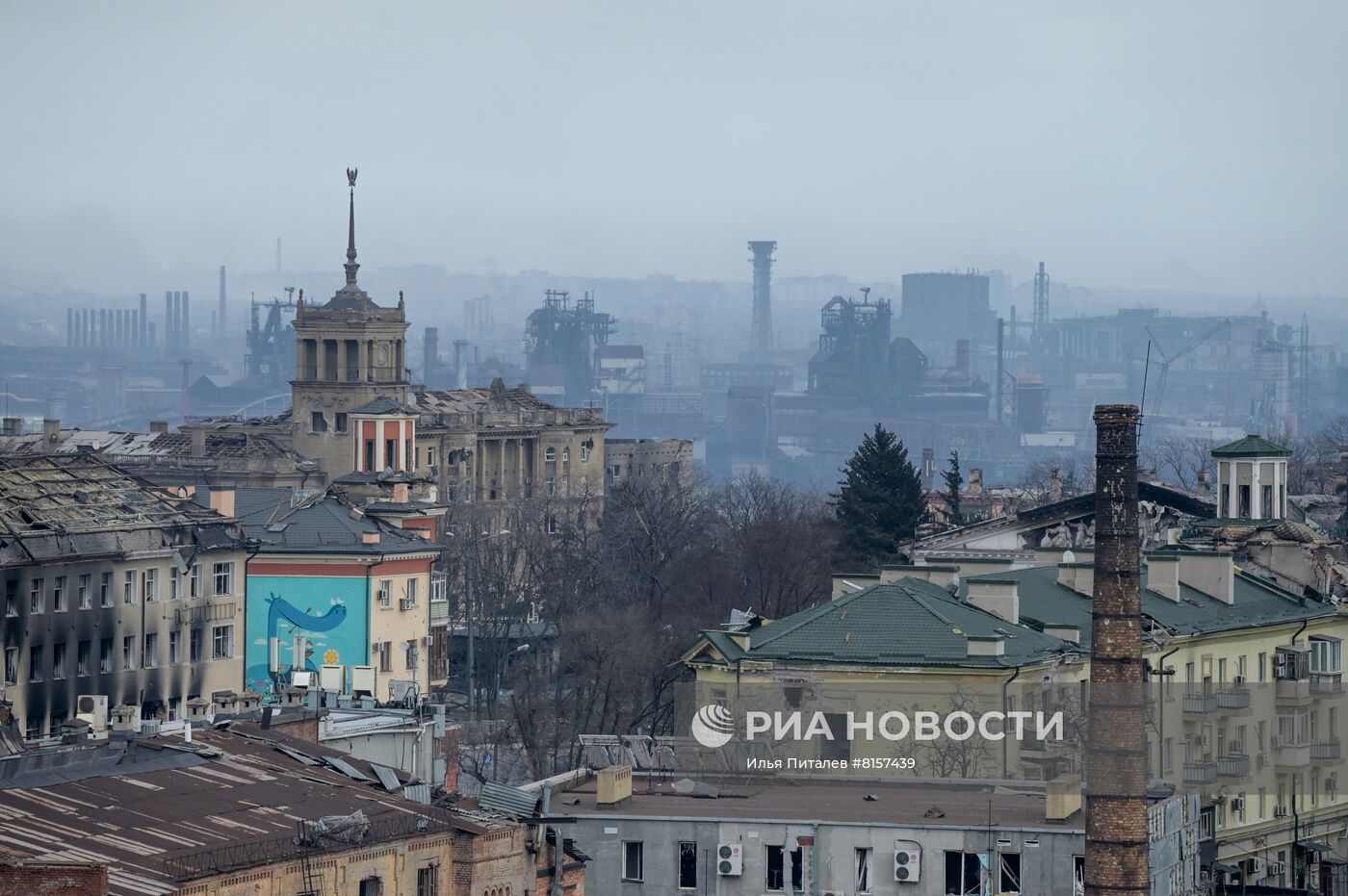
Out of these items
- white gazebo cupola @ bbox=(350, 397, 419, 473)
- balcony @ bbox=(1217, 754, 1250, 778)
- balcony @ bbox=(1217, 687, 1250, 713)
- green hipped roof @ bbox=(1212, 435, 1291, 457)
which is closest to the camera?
balcony @ bbox=(1217, 754, 1250, 778)

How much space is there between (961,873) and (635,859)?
4.45 metres

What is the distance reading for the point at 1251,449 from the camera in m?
95.9

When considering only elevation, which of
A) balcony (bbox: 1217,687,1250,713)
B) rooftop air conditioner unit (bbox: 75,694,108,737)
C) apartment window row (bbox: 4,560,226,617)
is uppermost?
apartment window row (bbox: 4,560,226,617)

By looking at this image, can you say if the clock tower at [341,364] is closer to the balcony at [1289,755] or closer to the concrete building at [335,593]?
the concrete building at [335,593]

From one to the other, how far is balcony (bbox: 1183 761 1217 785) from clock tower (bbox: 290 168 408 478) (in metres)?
101

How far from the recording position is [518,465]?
19225cm

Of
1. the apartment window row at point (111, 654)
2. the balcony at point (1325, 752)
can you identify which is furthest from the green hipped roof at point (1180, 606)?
the apartment window row at point (111, 654)

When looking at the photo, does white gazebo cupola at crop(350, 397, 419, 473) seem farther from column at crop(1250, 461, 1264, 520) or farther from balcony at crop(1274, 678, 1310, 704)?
balcony at crop(1274, 678, 1310, 704)

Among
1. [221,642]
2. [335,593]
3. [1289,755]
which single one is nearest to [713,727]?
[221,642]

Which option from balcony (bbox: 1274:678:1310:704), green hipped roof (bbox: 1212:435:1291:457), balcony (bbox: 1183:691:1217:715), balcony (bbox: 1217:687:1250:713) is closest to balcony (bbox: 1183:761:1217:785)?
balcony (bbox: 1183:691:1217:715)

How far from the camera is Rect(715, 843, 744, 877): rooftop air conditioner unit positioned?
165 ft

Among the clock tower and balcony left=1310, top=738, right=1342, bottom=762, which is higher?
the clock tower

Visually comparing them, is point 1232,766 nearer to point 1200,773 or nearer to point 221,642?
point 1200,773

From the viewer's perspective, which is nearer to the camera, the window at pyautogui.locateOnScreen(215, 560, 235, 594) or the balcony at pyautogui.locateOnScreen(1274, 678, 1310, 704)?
the window at pyautogui.locateOnScreen(215, 560, 235, 594)
